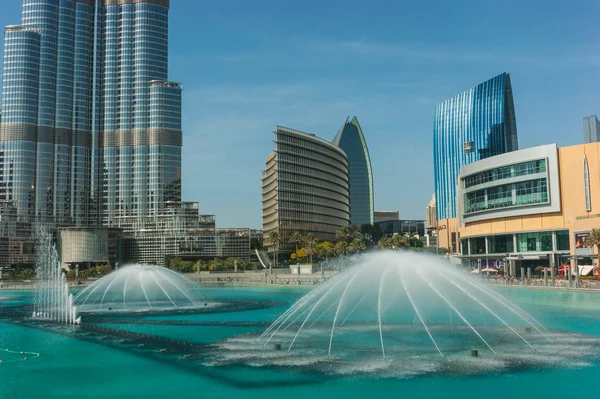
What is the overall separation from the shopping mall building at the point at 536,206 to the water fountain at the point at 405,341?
5514 centimetres

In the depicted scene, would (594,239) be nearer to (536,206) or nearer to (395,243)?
(536,206)

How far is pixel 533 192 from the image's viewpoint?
10494cm

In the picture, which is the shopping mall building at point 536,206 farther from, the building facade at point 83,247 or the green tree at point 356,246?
the building facade at point 83,247

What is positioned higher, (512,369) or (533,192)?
(533,192)

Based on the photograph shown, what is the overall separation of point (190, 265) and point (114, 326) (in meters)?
108

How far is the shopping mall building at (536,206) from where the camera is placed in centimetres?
9744

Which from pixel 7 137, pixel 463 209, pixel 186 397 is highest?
pixel 7 137

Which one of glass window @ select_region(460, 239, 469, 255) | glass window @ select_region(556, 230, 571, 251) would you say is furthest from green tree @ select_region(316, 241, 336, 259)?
glass window @ select_region(556, 230, 571, 251)

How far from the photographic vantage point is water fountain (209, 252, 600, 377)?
96.3 ft

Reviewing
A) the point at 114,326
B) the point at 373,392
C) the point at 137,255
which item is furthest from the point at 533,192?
the point at 137,255

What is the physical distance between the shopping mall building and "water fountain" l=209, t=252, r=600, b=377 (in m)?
55.1

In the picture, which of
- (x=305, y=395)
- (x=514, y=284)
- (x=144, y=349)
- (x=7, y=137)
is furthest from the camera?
(x=7, y=137)

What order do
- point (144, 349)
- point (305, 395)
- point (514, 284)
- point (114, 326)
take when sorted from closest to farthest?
point (305, 395), point (144, 349), point (114, 326), point (514, 284)

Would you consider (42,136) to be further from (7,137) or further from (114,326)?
(114,326)
